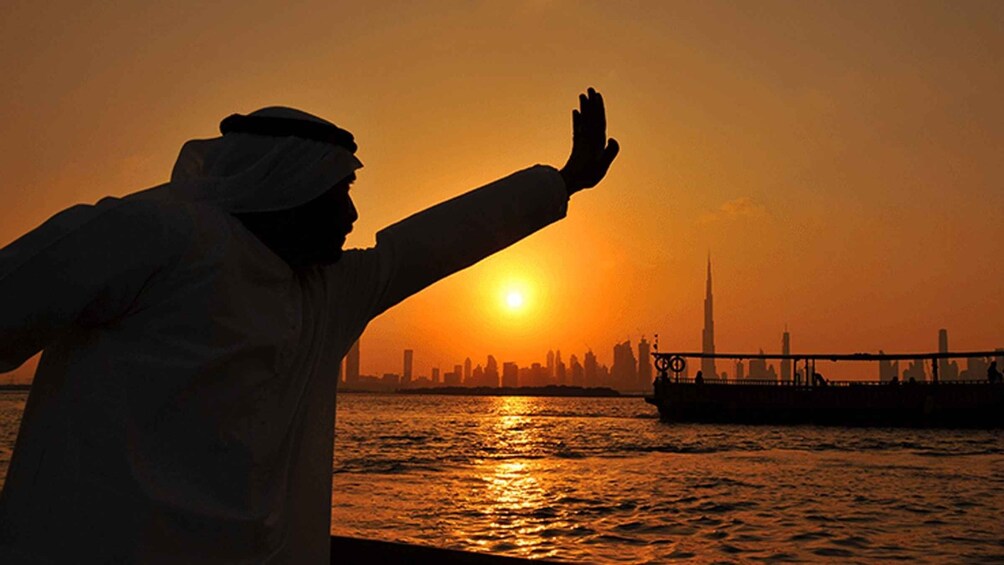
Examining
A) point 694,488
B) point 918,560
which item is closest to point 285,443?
point 918,560

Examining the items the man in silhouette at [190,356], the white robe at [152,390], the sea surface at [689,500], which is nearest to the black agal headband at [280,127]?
the man in silhouette at [190,356]

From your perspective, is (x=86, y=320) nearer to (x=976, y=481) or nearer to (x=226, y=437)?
(x=226, y=437)

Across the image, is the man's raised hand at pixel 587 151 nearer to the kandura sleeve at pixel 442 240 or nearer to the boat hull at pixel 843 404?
the kandura sleeve at pixel 442 240

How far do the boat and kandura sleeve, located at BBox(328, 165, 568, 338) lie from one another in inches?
2072

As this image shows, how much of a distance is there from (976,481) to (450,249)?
93.5ft

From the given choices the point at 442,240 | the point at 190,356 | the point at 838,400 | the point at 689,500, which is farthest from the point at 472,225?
the point at 838,400

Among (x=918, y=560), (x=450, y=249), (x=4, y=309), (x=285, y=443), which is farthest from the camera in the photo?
(x=918, y=560)

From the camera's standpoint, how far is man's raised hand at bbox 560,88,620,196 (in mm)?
2066

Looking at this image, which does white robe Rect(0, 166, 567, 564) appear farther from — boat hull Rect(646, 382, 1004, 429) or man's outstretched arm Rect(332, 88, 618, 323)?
boat hull Rect(646, 382, 1004, 429)

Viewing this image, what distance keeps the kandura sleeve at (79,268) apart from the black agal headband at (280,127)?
33cm

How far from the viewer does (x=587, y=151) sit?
2.08 m

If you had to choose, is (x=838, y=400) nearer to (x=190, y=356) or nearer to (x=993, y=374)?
(x=993, y=374)

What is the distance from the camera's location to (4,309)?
3.86 feet

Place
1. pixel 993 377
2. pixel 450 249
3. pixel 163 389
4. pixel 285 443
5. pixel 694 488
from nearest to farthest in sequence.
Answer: pixel 163 389
pixel 285 443
pixel 450 249
pixel 694 488
pixel 993 377
